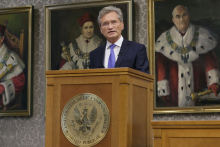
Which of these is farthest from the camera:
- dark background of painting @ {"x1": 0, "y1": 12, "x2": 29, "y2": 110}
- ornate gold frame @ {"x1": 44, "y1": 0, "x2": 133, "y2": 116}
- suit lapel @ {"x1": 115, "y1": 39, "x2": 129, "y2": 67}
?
dark background of painting @ {"x1": 0, "y1": 12, "x2": 29, "y2": 110}

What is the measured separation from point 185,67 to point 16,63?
266cm

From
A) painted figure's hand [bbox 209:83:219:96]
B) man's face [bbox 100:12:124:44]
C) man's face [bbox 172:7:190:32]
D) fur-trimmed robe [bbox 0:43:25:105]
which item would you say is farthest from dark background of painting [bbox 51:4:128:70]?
man's face [bbox 100:12:124:44]

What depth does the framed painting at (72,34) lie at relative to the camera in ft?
17.1

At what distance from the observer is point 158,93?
15.8ft

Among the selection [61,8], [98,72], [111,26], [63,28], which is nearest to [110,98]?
[98,72]

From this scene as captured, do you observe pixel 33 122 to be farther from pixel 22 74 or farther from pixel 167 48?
pixel 167 48

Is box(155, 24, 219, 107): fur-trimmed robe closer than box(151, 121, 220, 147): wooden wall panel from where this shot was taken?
No

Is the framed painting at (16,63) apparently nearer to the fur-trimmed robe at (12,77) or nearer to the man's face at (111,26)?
the fur-trimmed robe at (12,77)

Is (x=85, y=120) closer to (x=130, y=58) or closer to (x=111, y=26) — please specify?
(x=130, y=58)

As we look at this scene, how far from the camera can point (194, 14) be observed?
15.7 feet

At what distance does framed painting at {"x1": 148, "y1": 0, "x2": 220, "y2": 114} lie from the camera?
4.60m

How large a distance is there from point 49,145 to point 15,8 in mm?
3614

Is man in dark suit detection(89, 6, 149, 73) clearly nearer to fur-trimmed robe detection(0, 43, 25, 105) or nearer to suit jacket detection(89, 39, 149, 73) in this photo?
suit jacket detection(89, 39, 149, 73)

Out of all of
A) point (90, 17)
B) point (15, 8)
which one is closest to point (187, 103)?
point (90, 17)
